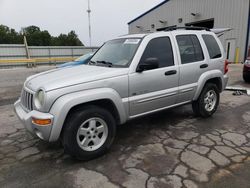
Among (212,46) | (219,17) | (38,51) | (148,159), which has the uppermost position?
(219,17)

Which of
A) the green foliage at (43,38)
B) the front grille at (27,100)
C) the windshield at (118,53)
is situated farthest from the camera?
the green foliage at (43,38)

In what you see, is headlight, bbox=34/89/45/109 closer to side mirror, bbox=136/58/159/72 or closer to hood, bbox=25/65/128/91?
hood, bbox=25/65/128/91

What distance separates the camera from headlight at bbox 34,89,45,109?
264cm

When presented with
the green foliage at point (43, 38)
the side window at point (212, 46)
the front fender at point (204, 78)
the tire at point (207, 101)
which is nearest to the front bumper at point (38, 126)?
the front fender at point (204, 78)

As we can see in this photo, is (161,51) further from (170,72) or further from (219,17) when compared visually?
(219,17)

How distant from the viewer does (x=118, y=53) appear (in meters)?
3.69

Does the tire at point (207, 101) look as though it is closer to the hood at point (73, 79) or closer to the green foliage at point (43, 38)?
the hood at point (73, 79)

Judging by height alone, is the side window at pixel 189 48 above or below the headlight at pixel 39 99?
above

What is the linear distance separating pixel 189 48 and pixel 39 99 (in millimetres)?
2894

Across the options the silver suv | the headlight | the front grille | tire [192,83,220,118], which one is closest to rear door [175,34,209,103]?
the silver suv

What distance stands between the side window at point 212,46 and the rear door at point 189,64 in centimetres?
25

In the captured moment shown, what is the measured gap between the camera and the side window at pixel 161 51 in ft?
11.5

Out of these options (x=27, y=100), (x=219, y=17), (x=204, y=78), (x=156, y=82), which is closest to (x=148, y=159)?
(x=156, y=82)

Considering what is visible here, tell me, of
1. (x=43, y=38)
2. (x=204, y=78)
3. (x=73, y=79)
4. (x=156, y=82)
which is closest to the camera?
(x=73, y=79)
